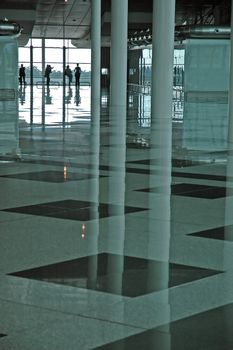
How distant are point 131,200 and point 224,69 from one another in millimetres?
33009

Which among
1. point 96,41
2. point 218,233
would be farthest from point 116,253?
point 96,41

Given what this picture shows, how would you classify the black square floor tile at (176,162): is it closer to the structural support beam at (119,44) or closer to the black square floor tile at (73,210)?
the black square floor tile at (73,210)

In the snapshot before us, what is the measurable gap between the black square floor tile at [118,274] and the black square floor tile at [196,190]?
3.04 meters

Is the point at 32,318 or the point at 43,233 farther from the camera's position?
the point at 43,233

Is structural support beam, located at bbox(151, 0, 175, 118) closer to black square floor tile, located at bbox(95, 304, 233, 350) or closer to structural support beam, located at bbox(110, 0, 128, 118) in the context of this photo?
structural support beam, located at bbox(110, 0, 128, 118)

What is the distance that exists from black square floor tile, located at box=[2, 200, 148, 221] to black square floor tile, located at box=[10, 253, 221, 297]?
5.34ft

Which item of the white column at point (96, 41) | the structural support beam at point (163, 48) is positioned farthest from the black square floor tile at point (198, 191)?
the white column at point (96, 41)

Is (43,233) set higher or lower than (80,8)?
lower

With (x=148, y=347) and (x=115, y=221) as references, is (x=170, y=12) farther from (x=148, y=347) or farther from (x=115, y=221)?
(x=148, y=347)

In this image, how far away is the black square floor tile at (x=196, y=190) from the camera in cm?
840

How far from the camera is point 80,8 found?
48.2 metres

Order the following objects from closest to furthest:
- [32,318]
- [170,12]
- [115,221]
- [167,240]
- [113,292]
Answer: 1. [32,318]
2. [113,292]
3. [167,240]
4. [115,221]
5. [170,12]

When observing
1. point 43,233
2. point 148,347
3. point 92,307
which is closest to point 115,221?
point 43,233

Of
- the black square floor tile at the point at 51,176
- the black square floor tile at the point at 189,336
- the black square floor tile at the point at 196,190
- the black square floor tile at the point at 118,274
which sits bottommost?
the black square floor tile at the point at 118,274
